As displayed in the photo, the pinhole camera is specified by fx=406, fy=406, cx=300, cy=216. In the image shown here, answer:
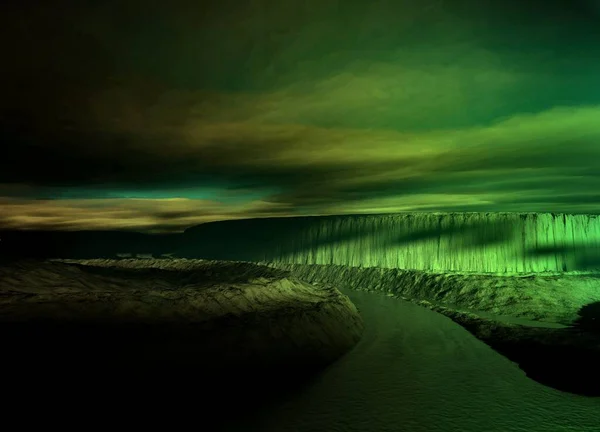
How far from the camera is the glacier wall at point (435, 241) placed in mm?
25422

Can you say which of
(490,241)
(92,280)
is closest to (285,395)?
(92,280)

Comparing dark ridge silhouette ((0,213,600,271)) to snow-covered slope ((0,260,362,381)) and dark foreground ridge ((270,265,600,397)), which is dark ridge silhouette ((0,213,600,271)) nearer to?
dark foreground ridge ((270,265,600,397))

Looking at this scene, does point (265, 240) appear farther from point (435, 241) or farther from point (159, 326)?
point (159, 326)

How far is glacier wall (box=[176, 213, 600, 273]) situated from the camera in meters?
25.4

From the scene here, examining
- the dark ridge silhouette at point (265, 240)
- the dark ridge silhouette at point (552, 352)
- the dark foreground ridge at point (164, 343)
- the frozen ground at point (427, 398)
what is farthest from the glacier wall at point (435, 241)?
the frozen ground at point (427, 398)

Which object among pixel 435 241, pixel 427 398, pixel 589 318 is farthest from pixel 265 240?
pixel 427 398

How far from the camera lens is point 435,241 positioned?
2848 centimetres

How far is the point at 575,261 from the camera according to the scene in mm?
24969

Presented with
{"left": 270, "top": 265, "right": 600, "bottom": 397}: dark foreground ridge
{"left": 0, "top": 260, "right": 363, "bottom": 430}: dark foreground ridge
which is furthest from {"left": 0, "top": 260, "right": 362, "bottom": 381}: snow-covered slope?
{"left": 270, "top": 265, "right": 600, "bottom": 397}: dark foreground ridge

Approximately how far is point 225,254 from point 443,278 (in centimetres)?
2197

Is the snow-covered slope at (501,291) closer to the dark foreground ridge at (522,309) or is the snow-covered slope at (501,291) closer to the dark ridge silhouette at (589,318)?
the dark foreground ridge at (522,309)

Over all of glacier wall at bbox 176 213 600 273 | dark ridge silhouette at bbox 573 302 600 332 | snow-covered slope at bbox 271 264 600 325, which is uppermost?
glacier wall at bbox 176 213 600 273

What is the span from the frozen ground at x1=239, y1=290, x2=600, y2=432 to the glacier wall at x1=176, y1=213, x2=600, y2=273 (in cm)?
1382

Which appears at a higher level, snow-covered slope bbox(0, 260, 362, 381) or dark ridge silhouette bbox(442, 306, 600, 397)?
snow-covered slope bbox(0, 260, 362, 381)
